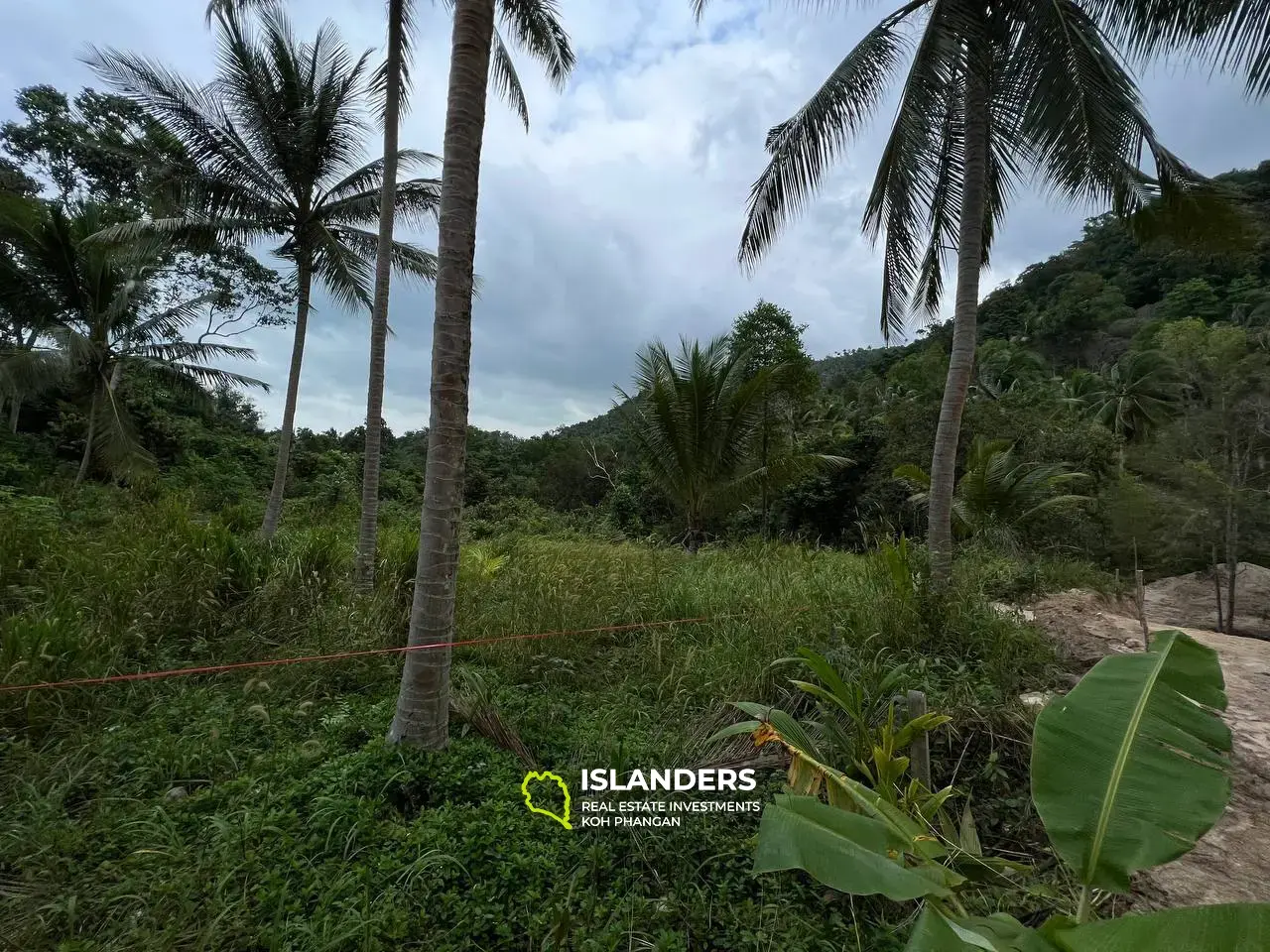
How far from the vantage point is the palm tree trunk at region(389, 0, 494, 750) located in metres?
2.48

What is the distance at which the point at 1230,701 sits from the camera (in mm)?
3656

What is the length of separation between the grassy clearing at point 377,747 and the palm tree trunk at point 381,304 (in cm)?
51

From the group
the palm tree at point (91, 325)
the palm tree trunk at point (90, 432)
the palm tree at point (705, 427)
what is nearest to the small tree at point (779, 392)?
the palm tree at point (705, 427)

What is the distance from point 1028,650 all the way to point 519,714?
132 inches

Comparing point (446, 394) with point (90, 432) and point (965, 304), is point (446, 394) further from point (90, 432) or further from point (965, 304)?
point (90, 432)

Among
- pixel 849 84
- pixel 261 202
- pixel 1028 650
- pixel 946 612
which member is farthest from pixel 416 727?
pixel 261 202

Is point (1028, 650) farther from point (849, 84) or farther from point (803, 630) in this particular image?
point (849, 84)

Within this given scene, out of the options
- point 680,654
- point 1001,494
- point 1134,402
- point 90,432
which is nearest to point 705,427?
point 1001,494

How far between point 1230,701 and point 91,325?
17.4 meters

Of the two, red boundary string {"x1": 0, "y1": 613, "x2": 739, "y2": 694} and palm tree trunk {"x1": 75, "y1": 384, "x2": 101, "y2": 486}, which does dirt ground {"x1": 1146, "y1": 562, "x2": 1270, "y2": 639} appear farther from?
palm tree trunk {"x1": 75, "y1": 384, "x2": 101, "y2": 486}

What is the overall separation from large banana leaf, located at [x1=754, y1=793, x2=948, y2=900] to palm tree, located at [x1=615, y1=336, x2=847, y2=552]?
7483 mm

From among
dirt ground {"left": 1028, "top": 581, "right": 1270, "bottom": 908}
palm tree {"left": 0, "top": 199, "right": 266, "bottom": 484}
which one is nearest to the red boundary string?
dirt ground {"left": 1028, "top": 581, "right": 1270, "bottom": 908}

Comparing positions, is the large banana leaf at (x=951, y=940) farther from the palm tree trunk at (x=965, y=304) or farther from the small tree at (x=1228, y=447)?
the small tree at (x=1228, y=447)

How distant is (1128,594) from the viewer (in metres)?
6.61
